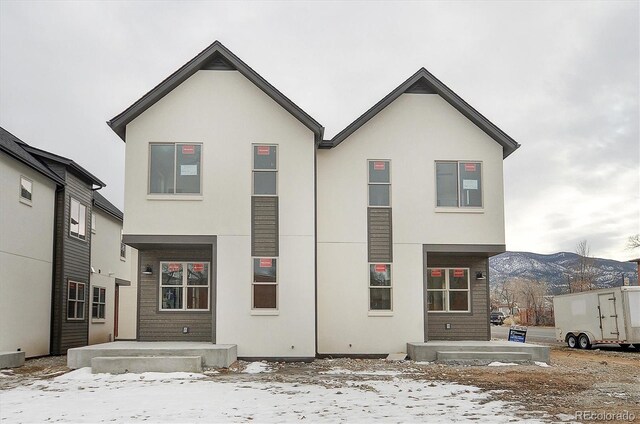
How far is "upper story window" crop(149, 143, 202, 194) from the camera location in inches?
690

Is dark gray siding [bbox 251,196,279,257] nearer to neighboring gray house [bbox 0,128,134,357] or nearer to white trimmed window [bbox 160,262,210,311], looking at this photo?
white trimmed window [bbox 160,262,210,311]

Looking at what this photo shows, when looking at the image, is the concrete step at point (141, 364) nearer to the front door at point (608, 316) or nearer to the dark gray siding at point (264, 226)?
the dark gray siding at point (264, 226)

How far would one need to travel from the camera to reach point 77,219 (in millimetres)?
22938

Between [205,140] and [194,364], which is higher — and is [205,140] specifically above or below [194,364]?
above

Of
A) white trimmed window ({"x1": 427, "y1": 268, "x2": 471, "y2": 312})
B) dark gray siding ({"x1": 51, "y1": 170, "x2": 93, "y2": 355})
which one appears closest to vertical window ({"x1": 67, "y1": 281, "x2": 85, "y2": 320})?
dark gray siding ({"x1": 51, "y1": 170, "x2": 93, "y2": 355})

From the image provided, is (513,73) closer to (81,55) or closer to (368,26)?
(368,26)

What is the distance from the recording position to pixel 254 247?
17.5 meters

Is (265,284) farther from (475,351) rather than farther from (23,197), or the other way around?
(23,197)

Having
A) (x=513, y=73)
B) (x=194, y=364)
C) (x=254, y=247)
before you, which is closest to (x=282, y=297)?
(x=254, y=247)

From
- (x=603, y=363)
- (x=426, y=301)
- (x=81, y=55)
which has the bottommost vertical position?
(x=603, y=363)

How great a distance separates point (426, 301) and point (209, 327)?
6252 millimetres

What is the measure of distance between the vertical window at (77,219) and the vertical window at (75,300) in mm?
1749

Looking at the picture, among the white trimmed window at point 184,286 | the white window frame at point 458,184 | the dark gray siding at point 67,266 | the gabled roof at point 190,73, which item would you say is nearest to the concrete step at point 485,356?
the white window frame at point 458,184

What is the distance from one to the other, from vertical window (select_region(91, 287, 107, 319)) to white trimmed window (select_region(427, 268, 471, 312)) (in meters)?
13.5
